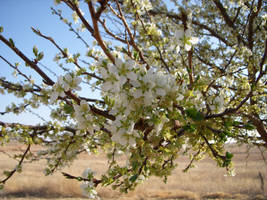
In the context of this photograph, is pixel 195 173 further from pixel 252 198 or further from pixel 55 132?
pixel 55 132

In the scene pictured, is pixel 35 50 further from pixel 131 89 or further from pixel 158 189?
pixel 158 189

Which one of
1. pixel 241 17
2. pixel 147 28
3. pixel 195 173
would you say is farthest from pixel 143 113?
pixel 195 173

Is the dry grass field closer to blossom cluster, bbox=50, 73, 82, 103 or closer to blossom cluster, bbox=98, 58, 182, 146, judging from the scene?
blossom cluster, bbox=50, 73, 82, 103

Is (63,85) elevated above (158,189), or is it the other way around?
(63,85)

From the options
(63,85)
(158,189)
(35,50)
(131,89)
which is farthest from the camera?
(158,189)

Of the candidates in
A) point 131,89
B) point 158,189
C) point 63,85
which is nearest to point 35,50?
point 63,85

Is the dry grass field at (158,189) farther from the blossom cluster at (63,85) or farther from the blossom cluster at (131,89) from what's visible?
the blossom cluster at (131,89)

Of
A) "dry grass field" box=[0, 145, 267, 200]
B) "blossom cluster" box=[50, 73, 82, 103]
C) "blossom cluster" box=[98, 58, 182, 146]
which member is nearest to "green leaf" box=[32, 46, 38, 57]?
"blossom cluster" box=[50, 73, 82, 103]

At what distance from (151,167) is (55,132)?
1524 millimetres

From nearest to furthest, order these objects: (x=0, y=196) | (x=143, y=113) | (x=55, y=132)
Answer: (x=143, y=113)
(x=55, y=132)
(x=0, y=196)

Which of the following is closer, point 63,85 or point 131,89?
point 131,89

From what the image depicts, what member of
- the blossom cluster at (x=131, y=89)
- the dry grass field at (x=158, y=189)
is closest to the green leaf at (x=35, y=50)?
the blossom cluster at (x=131, y=89)

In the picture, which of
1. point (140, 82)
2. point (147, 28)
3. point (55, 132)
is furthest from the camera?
point (55, 132)

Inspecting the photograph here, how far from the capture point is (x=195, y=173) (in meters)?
19.0
